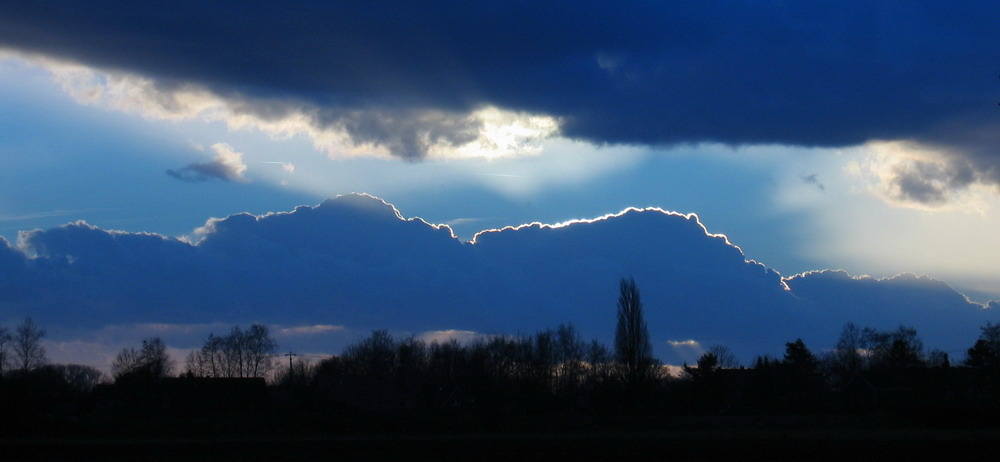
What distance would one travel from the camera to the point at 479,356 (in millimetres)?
113312

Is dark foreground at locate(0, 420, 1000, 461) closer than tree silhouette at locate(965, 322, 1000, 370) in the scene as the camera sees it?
Yes

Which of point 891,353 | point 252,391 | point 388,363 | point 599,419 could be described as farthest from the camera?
point 388,363

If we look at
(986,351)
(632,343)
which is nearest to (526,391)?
(632,343)

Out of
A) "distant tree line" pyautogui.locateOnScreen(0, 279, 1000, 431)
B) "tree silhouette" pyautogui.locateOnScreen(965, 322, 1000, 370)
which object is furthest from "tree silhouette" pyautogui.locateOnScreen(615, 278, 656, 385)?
"tree silhouette" pyautogui.locateOnScreen(965, 322, 1000, 370)

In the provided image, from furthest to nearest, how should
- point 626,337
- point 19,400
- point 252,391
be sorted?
point 252,391 → point 626,337 → point 19,400

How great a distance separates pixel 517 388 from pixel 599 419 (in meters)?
22.4

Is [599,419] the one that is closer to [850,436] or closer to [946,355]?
[850,436]

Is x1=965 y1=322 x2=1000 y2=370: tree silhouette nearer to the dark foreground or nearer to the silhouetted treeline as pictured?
the silhouetted treeline

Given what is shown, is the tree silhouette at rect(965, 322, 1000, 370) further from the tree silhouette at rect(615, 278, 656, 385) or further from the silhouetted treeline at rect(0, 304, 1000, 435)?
the tree silhouette at rect(615, 278, 656, 385)

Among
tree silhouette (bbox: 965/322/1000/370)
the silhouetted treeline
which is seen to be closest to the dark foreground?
the silhouetted treeline

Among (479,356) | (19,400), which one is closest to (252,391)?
(479,356)

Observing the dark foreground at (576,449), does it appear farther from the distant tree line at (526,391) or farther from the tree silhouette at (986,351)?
the tree silhouette at (986,351)

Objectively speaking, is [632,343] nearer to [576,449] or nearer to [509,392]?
[509,392]

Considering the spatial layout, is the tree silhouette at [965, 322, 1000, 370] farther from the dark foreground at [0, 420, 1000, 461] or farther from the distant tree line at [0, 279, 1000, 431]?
the dark foreground at [0, 420, 1000, 461]
